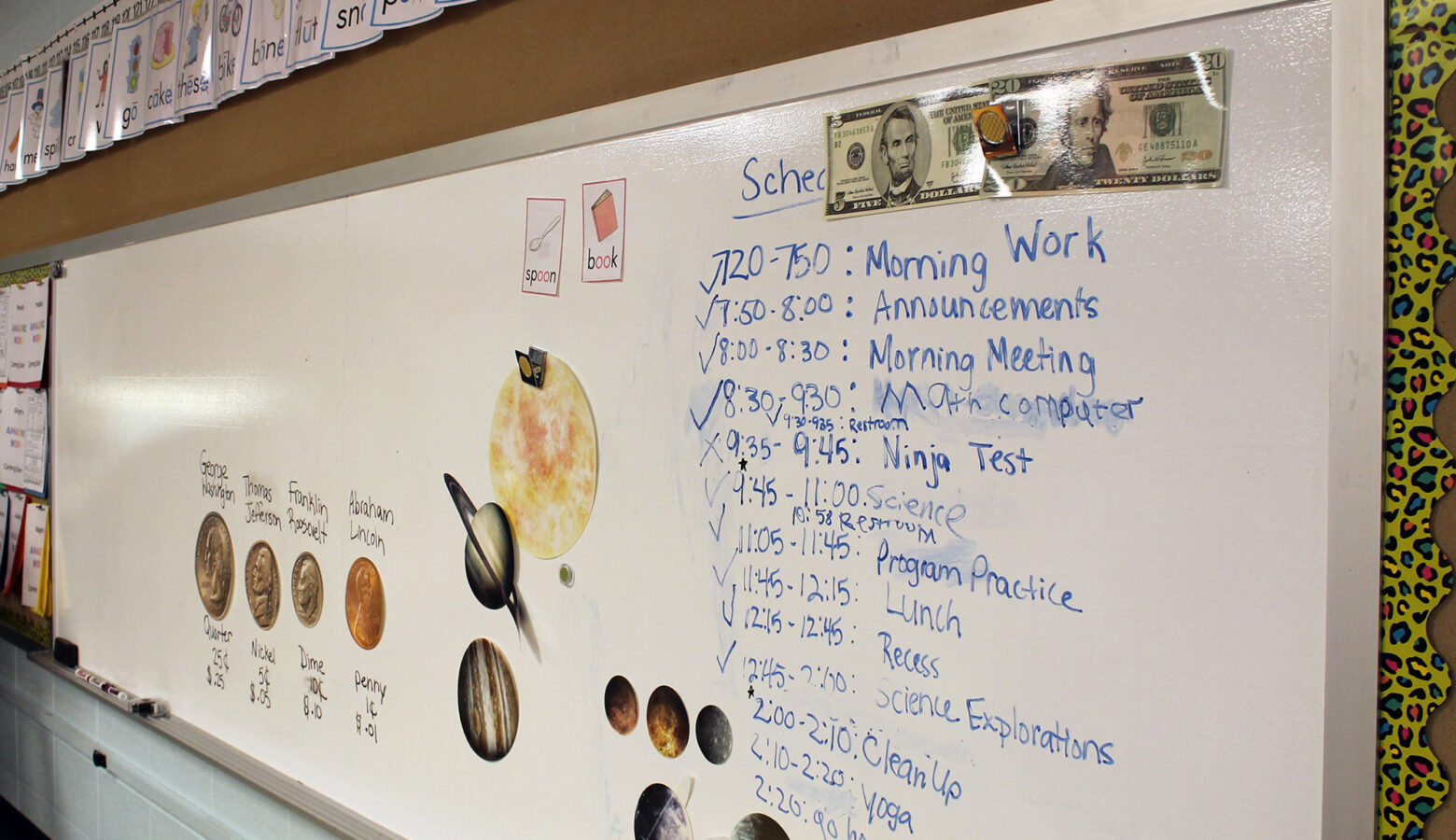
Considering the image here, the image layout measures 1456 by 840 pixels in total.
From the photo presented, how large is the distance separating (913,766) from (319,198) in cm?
108

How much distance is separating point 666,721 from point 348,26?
3.35 feet

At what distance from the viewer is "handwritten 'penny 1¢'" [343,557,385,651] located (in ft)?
3.74

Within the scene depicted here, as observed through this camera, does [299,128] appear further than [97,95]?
No

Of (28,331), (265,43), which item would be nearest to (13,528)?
(28,331)

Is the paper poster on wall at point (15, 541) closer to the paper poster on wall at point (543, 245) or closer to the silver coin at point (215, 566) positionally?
the silver coin at point (215, 566)

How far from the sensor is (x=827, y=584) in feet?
2.39

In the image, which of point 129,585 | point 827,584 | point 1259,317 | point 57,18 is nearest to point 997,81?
point 1259,317

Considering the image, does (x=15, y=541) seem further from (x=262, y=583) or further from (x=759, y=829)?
(x=759, y=829)

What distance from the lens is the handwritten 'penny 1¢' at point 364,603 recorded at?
1140 millimetres

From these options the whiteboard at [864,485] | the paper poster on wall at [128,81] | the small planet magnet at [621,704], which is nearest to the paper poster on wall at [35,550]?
the paper poster on wall at [128,81]

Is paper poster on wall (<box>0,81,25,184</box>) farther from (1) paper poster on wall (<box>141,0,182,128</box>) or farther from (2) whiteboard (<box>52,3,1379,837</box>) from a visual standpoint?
(2) whiteboard (<box>52,3,1379,837</box>)

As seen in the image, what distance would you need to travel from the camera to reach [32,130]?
2059mm

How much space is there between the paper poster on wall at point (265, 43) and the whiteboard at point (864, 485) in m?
0.27

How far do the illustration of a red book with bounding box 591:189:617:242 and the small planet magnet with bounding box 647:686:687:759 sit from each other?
1.51ft
